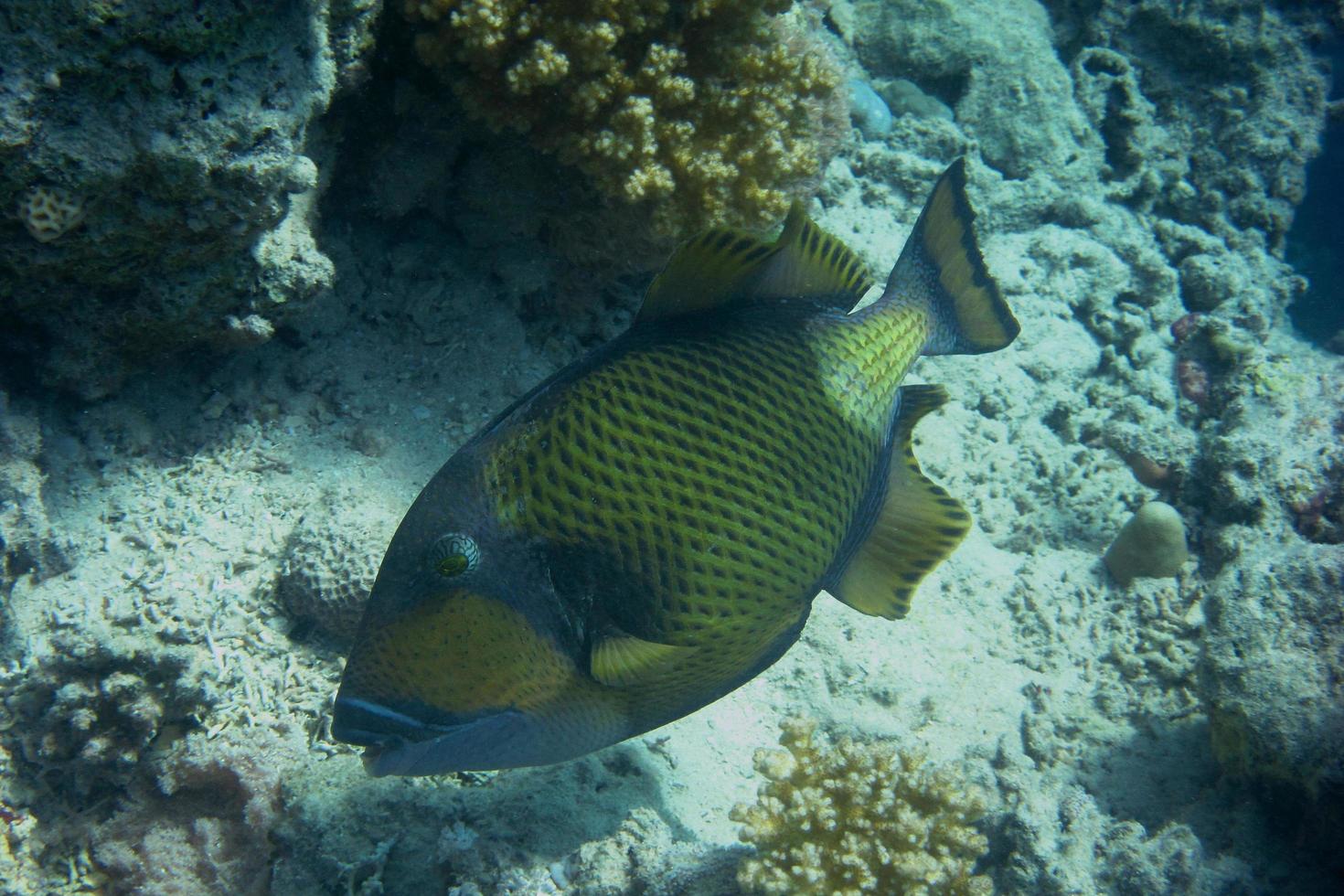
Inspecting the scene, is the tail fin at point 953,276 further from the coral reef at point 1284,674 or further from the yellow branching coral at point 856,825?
the coral reef at point 1284,674

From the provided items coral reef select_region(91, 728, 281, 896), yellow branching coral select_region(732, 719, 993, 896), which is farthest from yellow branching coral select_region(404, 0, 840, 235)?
coral reef select_region(91, 728, 281, 896)

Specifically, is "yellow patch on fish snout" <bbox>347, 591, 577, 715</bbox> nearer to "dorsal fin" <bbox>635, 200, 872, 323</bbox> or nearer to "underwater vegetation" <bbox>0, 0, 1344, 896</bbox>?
"underwater vegetation" <bbox>0, 0, 1344, 896</bbox>

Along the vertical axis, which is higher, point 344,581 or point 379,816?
point 344,581

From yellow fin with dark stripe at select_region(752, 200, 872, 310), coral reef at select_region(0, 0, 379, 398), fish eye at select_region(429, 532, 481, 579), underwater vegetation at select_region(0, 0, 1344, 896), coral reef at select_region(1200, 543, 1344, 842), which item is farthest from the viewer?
coral reef at select_region(1200, 543, 1344, 842)

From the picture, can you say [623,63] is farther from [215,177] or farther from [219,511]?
[219,511]

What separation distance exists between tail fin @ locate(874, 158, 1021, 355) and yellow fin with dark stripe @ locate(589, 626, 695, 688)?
1.45 meters

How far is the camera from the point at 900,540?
2.32m

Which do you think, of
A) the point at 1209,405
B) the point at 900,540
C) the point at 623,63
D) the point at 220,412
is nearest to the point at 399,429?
the point at 220,412

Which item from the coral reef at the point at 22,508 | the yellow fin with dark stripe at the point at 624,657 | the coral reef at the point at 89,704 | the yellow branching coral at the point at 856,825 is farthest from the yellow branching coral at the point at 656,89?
the coral reef at the point at 89,704

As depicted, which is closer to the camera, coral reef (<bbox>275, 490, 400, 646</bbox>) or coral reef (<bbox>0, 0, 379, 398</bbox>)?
coral reef (<bbox>0, 0, 379, 398</bbox>)

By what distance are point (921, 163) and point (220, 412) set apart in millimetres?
Result: 4631

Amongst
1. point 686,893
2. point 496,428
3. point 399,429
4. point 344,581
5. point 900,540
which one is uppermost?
point 496,428

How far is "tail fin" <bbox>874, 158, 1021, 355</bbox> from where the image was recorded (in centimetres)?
255

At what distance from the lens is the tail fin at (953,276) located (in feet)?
8.38
